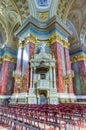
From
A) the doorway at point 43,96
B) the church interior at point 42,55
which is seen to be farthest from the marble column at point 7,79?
the doorway at point 43,96

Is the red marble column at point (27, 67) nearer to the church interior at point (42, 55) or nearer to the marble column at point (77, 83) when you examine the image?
the church interior at point (42, 55)

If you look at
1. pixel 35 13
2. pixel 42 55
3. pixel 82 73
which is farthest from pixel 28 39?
pixel 82 73

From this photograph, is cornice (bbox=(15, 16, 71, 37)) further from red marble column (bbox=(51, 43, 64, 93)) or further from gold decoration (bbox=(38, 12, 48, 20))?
red marble column (bbox=(51, 43, 64, 93))

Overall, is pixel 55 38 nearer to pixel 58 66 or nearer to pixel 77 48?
pixel 58 66

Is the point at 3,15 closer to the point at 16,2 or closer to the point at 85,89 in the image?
the point at 16,2

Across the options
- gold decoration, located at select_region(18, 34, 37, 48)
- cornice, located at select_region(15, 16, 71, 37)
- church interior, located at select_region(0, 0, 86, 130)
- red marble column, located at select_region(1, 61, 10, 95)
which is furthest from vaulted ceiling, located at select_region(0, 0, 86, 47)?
red marble column, located at select_region(1, 61, 10, 95)

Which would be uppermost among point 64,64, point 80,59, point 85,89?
point 80,59

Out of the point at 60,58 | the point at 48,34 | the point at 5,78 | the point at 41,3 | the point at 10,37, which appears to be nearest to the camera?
the point at 60,58

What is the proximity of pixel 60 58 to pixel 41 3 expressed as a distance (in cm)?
618

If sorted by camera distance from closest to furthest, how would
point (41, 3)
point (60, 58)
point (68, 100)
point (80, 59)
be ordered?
point (68, 100), point (60, 58), point (41, 3), point (80, 59)

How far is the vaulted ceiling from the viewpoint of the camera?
11.6 metres

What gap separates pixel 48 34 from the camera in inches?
442

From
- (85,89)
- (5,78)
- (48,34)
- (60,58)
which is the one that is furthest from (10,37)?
(85,89)

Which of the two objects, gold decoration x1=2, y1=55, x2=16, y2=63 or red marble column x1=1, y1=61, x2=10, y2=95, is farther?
gold decoration x1=2, y1=55, x2=16, y2=63
